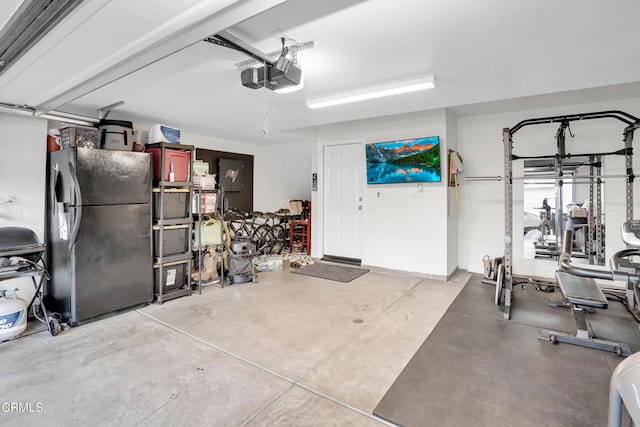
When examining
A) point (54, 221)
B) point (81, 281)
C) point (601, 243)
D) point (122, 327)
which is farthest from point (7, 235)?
point (601, 243)

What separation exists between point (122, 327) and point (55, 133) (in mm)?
2573

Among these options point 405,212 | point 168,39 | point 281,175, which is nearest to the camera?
point 168,39

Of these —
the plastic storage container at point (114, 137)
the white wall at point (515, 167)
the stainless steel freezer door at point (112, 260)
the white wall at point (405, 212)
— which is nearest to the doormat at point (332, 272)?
the white wall at point (405, 212)

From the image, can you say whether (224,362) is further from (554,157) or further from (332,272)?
(554,157)

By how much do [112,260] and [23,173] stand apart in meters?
1.47

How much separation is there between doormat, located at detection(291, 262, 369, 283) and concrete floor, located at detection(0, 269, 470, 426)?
1.02m

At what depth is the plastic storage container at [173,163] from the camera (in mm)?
3979

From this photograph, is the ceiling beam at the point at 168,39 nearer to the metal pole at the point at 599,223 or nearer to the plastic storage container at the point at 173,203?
the plastic storage container at the point at 173,203

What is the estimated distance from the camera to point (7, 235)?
10.2ft

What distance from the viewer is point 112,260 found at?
3.51 meters

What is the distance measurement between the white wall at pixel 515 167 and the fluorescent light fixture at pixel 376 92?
238 centimetres

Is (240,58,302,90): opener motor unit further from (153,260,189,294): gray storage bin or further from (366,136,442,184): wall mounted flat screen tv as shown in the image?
(366,136,442,184): wall mounted flat screen tv
